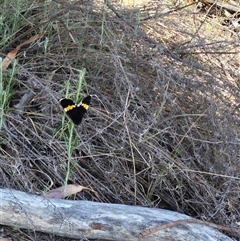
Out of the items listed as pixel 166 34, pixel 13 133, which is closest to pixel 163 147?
pixel 13 133

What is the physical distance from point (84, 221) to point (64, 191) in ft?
0.60

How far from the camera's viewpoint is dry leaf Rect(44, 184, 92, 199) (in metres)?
1.96

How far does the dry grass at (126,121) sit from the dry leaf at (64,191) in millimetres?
52

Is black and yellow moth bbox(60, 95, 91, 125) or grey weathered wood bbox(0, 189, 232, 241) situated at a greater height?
black and yellow moth bbox(60, 95, 91, 125)

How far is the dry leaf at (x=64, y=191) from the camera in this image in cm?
196

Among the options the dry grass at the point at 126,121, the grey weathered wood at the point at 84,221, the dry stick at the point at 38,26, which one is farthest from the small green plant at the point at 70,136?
the dry stick at the point at 38,26

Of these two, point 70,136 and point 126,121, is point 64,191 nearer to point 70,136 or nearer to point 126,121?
point 70,136

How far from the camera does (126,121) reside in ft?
7.01

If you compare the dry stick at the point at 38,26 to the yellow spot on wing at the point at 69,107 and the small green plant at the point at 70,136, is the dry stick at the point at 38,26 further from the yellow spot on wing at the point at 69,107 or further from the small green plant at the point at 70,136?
the yellow spot on wing at the point at 69,107

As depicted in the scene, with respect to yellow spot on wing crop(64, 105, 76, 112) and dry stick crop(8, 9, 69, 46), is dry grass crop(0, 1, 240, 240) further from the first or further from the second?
yellow spot on wing crop(64, 105, 76, 112)

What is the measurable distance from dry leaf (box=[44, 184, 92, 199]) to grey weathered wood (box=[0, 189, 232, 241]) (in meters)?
0.09

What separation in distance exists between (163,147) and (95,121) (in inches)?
12.2

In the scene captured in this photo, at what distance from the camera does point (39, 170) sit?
205 centimetres

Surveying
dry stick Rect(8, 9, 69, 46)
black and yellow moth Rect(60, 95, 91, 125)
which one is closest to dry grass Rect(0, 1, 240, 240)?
dry stick Rect(8, 9, 69, 46)
